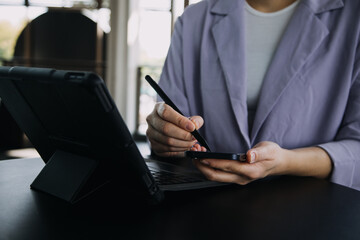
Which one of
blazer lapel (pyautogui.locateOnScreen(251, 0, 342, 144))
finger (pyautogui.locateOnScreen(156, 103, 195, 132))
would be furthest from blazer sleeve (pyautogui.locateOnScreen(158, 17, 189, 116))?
finger (pyautogui.locateOnScreen(156, 103, 195, 132))

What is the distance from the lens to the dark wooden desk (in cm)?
49

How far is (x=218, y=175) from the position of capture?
2.28 feet

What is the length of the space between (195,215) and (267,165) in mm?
247

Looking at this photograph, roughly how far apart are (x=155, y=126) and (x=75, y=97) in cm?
36

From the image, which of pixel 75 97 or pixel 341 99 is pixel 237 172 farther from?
pixel 341 99

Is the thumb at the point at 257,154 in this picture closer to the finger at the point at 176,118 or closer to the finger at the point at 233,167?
the finger at the point at 233,167

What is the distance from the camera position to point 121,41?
4332 mm

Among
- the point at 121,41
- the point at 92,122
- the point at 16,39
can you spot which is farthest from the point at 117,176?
the point at 16,39

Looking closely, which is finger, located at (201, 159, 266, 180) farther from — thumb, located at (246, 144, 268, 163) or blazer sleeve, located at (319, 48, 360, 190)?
blazer sleeve, located at (319, 48, 360, 190)

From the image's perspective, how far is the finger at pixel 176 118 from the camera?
753 millimetres

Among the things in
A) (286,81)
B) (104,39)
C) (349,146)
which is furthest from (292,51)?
(104,39)

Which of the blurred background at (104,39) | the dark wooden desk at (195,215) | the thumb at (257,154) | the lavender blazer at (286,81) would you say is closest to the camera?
the dark wooden desk at (195,215)

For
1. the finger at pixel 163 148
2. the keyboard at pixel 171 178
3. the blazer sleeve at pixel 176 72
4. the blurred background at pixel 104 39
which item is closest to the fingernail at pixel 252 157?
the keyboard at pixel 171 178

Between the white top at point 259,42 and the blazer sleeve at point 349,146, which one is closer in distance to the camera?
the blazer sleeve at point 349,146
